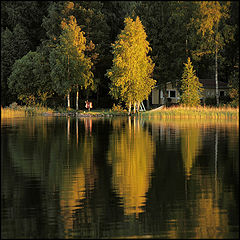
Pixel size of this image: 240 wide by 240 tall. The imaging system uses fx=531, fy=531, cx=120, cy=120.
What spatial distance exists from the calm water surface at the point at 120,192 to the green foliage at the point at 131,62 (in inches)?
1703

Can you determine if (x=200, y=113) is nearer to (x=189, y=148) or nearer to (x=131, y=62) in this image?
(x=131, y=62)

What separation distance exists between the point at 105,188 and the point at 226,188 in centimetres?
384

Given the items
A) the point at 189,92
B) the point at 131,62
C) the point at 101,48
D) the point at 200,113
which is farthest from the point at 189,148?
the point at 101,48

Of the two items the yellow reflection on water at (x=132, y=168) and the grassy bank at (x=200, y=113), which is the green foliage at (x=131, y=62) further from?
the yellow reflection on water at (x=132, y=168)

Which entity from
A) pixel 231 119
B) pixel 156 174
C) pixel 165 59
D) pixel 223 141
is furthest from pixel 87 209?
pixel 165 59

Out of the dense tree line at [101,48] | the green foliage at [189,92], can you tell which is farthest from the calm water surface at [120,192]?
the dense tree line at [101,48]

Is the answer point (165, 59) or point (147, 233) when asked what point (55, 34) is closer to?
point (165, 59)

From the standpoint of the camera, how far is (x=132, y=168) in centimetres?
2161

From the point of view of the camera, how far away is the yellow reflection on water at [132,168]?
15.0 metres

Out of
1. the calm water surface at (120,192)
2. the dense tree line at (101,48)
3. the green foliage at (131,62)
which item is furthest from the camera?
the dense tree line at (101,48)

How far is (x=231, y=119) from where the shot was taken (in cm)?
5941

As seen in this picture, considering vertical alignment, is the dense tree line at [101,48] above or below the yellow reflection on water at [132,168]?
above

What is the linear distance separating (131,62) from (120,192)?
5765cm

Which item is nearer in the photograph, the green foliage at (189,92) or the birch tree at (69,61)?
the green foliage at (189,92)
